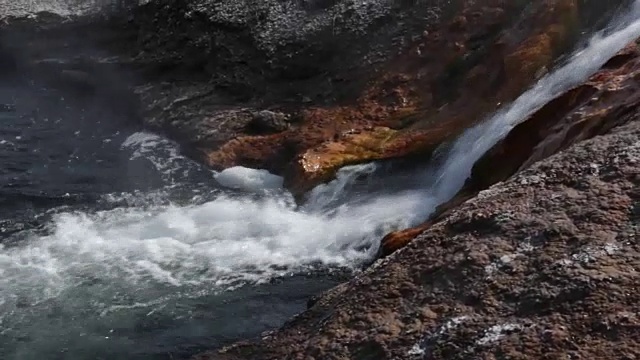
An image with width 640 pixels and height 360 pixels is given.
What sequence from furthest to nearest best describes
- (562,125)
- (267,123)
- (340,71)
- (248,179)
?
(340,71), (267,123), (248,179), (562,125)

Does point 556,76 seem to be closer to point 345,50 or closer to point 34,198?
point 345,50

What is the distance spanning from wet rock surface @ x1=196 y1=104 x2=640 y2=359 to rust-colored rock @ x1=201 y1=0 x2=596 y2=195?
16.3ft

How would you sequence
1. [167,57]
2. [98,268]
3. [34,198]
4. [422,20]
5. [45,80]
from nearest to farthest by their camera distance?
[98,268], [34,198], [422,20], [167,57], [45,80]

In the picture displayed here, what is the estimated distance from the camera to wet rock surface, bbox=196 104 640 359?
14.8ft

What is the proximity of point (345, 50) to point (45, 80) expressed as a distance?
7.34 metres

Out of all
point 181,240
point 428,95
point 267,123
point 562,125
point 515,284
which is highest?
point 267,123

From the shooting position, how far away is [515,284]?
4.89 m

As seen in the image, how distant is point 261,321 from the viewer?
775cm

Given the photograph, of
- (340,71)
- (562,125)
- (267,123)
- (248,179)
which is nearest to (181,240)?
(248,179)

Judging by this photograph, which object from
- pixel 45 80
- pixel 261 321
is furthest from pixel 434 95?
pixel 45 80

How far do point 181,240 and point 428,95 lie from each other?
A: 4469 mm

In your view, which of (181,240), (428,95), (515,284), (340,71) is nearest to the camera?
(515,284)

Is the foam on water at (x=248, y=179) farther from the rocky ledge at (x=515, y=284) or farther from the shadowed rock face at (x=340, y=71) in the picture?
the rocky ledge at (x=515, y=284)

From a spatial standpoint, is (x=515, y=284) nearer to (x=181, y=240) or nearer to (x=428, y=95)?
(x=181, y=240)
